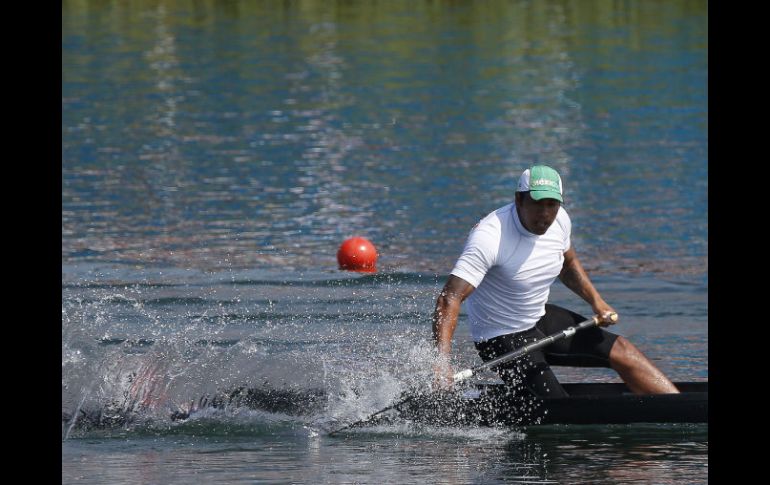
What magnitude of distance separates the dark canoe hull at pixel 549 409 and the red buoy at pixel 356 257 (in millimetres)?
6308

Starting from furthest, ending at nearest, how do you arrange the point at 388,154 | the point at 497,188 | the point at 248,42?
1. the point at 248,42
2. the point at 388,154
3. the point at 497,188

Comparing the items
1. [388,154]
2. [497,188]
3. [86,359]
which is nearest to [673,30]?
[388,154]

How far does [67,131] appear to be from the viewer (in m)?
29.5

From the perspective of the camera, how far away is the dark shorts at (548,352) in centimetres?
1089

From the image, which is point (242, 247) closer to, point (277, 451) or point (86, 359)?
point (86, 359)

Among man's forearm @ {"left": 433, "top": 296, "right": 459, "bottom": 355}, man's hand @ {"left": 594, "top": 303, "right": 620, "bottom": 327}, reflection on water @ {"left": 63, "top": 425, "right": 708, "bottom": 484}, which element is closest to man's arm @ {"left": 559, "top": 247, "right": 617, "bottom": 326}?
man's hand @ {"left": 594, "top": 303, "right": 620, "bottom": 327}

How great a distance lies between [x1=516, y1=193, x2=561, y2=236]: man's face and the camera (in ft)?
34.5

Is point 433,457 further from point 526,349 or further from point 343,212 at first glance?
point 343,212

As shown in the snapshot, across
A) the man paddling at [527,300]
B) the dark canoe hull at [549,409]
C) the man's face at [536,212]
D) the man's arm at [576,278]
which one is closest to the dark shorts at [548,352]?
the man paddling at [527,300]

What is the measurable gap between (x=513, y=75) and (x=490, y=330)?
26.5 meters

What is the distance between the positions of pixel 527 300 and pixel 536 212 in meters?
0.72

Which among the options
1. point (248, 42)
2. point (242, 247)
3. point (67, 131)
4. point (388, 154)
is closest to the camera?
point (242, 247)
